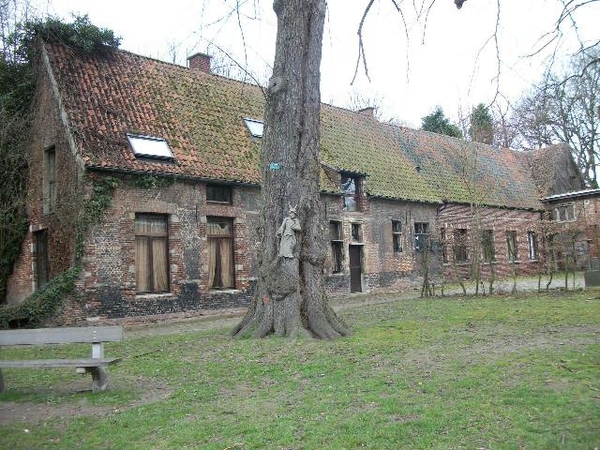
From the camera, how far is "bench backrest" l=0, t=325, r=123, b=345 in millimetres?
7312

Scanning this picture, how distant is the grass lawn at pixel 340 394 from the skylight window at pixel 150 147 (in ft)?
23.8

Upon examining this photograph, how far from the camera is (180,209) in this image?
1678 cm

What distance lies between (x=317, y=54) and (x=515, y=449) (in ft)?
Result: 27.8

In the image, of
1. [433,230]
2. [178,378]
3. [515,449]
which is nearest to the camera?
[515,449]

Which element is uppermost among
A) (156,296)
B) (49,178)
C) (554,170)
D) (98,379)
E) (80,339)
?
(554,170)

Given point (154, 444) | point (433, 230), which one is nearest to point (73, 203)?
point (154, 444)

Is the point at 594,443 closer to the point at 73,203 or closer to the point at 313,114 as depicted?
the point at 313,114

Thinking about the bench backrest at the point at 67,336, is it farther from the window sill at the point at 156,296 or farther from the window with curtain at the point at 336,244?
the window with curtain at the point at 336,244

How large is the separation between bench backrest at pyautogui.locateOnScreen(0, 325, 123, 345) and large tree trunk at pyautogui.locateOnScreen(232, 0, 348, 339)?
334 cm

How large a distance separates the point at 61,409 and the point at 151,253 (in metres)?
9.92

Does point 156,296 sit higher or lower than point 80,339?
higher

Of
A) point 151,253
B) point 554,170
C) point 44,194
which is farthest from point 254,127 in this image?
point 554,170

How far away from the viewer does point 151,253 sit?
642 inches

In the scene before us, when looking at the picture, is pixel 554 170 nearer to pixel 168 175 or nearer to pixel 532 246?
pixel 532 246
